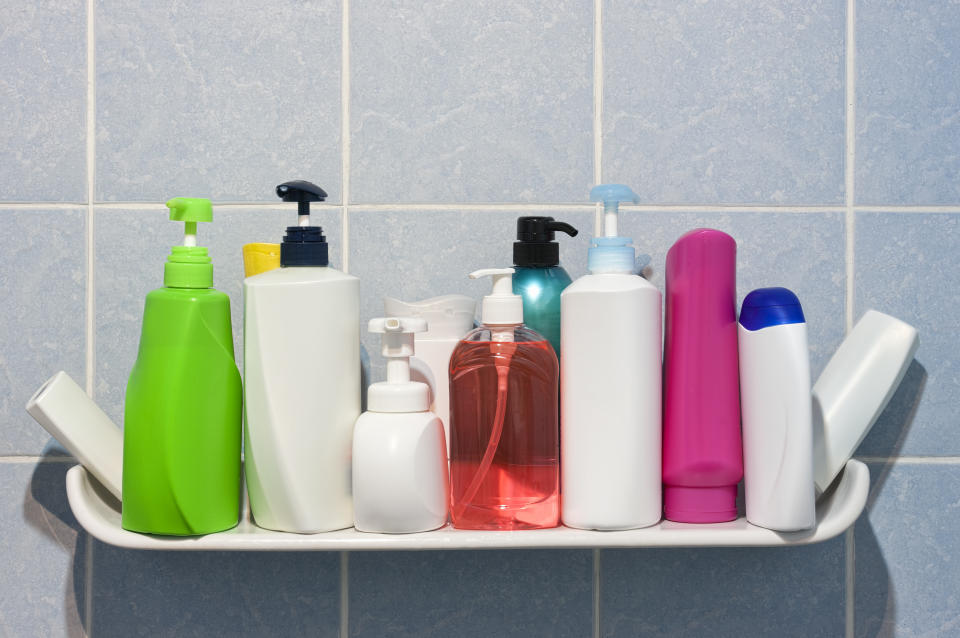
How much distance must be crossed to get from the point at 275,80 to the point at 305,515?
370mm

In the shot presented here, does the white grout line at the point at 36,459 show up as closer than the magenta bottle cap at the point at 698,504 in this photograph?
No

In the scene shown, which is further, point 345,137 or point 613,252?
point 345,137

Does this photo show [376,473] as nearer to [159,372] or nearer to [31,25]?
[159,372]

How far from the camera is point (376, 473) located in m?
0.53

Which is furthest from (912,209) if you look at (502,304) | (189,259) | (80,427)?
(80,427)

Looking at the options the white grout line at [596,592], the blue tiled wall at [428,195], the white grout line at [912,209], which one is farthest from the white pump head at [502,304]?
the white grout line at [912,209]

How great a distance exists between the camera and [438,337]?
1.98ft

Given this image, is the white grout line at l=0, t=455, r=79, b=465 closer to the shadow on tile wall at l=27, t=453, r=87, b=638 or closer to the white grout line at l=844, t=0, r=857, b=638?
the shadow on tile wall at l=27, t=453, r=87, b=638

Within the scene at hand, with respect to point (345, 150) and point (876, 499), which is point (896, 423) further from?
point (345, 150)

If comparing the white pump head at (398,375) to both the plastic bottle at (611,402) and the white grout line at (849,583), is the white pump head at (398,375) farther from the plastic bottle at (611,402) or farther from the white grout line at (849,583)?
the white grout line at (849,583)

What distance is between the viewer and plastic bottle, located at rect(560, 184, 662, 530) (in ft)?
1.78

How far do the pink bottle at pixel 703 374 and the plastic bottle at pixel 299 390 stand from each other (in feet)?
0.77

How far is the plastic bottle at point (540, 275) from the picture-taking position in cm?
60

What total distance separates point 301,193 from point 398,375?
0.49 ft
